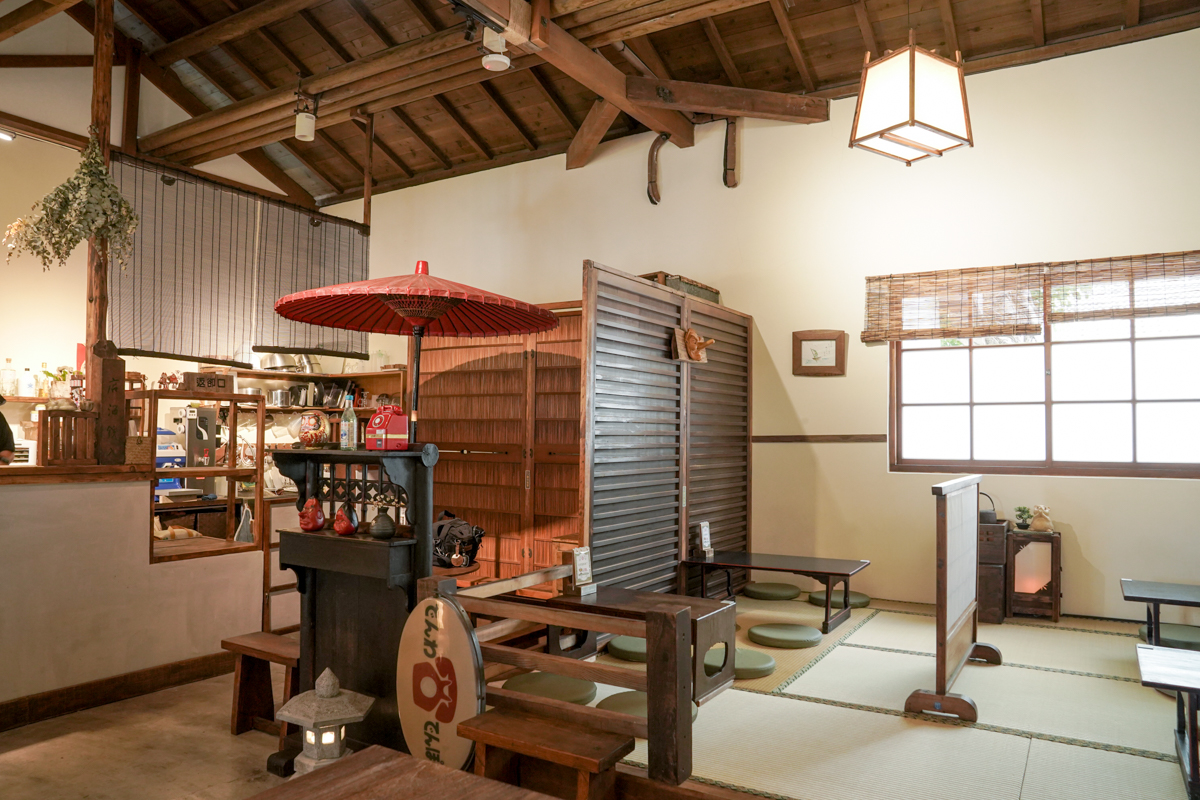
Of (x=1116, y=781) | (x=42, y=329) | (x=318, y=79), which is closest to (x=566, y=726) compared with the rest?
(x=1116, y=781)

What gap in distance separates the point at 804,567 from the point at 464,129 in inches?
203

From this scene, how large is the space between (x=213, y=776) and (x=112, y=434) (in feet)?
6.13

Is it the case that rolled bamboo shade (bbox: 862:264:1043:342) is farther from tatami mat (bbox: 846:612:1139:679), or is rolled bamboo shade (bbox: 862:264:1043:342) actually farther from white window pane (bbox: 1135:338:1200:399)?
tatami mat (bbox: 846:612:1139:679)

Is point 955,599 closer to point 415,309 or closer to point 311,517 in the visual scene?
point 415,309

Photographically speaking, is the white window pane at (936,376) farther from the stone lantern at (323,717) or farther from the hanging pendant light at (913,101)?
the stone lantern at (323,717)

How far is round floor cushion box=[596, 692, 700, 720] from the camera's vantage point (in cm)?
298

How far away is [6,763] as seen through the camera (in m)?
2.93

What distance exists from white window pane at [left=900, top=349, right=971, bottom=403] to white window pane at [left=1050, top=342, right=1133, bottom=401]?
1.82ft

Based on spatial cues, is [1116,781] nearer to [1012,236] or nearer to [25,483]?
[1012,236]

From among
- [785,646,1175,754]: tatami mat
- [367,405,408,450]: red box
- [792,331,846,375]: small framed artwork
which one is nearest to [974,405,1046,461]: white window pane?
[792,331,846,375]: small framed artwork

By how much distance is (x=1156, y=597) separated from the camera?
3.70 meters

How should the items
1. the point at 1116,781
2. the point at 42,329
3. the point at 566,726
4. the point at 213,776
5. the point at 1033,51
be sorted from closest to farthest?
the point at 566,726
the point at 1116,781
the point at 213,776
the point at 1033,51
the point at 42,329

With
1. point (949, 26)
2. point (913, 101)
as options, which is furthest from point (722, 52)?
point (913, 101)

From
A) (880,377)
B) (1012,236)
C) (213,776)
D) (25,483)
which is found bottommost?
(213,776)
